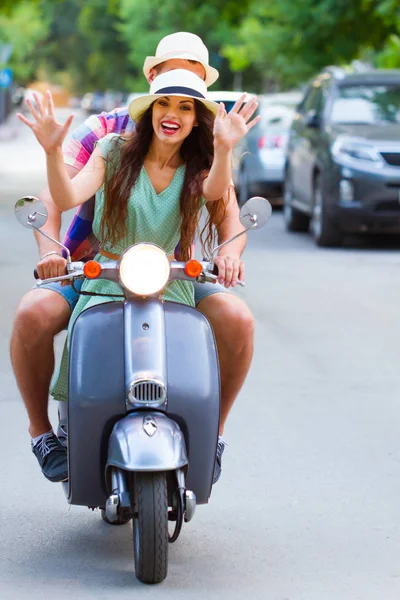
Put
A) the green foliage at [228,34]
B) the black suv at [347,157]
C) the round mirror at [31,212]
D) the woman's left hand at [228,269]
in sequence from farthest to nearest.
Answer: the green foliage at [228,34], the black suv at [347,157], the woman's left hand at [228,269], the round mirror at [31,212]

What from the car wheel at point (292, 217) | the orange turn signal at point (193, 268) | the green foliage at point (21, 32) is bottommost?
the green foliage at point (21, 32)

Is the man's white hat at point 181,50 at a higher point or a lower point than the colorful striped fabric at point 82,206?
higher

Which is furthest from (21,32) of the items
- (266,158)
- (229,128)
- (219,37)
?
(229,128)

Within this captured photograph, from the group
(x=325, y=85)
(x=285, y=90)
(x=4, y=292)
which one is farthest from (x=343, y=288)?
(x=285, y=90)

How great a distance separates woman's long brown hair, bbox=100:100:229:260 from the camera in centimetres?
509

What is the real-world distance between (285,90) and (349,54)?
985 inches

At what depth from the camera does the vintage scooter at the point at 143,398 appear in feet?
15.0

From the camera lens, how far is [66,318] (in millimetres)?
5152

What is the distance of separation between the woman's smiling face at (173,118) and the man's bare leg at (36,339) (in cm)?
64

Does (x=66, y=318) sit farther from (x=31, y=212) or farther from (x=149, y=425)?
(x=149, y=425)

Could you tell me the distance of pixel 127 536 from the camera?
212 inches

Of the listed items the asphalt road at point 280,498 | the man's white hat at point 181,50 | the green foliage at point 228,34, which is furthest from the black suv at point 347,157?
the man's white hat at point 181,50

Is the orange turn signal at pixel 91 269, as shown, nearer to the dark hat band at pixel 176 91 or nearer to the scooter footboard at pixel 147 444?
the scooter footboard at pixel 147 444

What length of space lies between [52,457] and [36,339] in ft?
1.40
